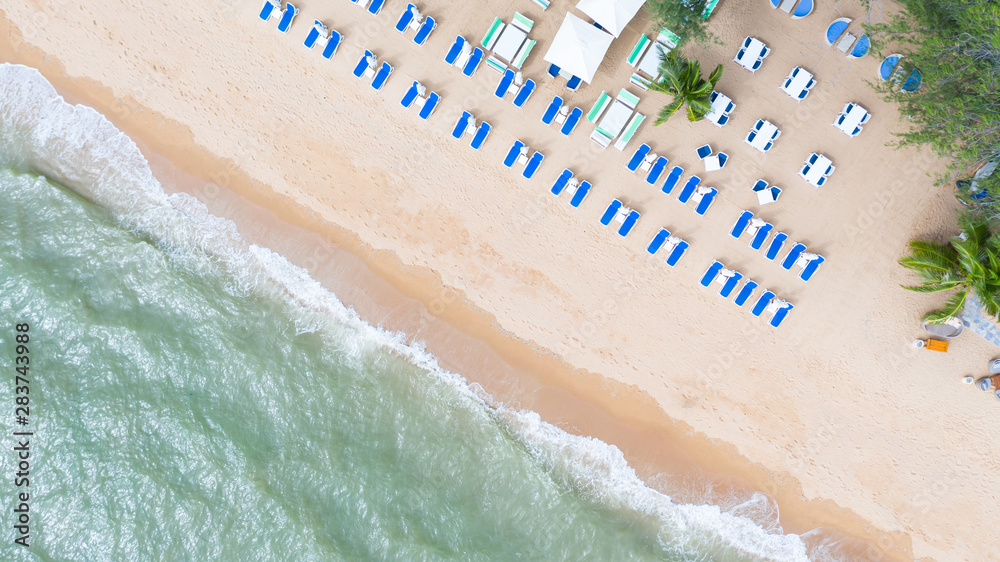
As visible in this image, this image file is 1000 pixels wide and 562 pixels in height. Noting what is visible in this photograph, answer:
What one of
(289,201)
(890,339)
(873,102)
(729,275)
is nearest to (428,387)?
(289,201)

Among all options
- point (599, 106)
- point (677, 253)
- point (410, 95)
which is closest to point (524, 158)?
point (599, 106)

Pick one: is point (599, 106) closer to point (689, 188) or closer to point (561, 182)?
point (561, 182)

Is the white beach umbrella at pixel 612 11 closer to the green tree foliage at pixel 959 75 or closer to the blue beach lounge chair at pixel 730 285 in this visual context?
the green tree foliage at pixel 959 75

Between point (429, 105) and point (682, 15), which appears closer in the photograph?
point (682, 15)

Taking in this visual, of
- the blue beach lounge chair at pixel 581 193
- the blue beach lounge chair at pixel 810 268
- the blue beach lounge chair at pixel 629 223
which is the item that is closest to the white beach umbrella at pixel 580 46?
the blue beach lounge chair at pixel 581 193

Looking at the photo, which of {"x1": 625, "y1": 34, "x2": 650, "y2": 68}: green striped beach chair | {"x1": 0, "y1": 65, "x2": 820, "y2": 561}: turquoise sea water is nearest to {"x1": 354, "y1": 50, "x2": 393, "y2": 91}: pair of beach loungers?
{"x1": 0, "y1": 65, "x2": 820, "y2": 561}: turquoise sea water

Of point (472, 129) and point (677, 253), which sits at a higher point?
point (677, 253)

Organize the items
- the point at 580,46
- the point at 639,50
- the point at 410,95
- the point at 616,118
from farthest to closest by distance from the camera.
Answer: the point at 410,95
the point at 616,118
the point at 639,50
the point at 580,46

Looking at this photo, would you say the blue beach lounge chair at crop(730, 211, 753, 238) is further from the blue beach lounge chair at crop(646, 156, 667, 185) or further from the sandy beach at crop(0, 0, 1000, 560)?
the blue beach lounge chair at crop(646, 156, 667, 185)
